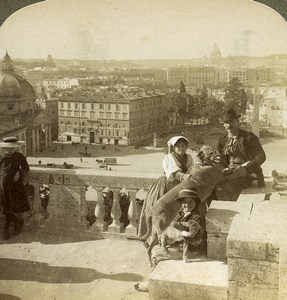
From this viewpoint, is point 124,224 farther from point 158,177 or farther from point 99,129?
point 99,129

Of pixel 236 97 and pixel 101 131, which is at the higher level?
pixel 236 97

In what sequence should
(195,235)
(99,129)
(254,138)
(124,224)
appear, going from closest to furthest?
1. (195,235)
2. (254,138)
3. (124,224)
4. (99,129)

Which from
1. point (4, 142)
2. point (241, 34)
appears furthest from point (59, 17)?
point (241, 34)

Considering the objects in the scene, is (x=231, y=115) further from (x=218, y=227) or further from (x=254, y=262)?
(x=254, y=262)

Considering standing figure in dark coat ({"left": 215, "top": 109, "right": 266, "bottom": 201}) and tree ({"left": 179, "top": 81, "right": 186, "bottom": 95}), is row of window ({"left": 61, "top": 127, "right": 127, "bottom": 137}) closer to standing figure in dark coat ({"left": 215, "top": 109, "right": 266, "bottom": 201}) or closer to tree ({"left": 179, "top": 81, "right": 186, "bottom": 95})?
tree ({"left": 179, "top": 81, "right": 186, "bottom": 95})

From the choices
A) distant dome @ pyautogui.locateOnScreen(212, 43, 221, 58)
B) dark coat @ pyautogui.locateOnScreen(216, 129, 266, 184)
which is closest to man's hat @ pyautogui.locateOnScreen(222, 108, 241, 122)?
dark coat @ pyautogui.locateOnScreen(216, 129, 266, 184)

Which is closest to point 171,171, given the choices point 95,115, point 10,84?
point 95,115

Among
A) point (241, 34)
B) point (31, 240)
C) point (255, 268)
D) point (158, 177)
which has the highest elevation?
point (241, 34)
